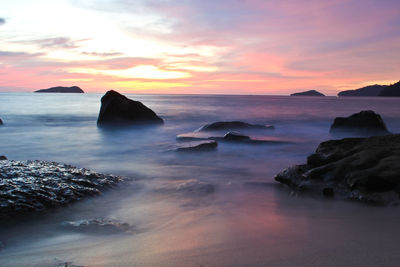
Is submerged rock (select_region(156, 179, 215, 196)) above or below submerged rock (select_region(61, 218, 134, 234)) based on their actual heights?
above

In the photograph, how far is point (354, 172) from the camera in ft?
16.5

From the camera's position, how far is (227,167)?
8016 millimetres

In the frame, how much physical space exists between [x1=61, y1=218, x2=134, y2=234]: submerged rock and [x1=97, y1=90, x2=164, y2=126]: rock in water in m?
13.8

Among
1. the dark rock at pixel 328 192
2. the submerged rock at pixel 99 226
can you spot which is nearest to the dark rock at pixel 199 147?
the dark rock at pixel 328 192

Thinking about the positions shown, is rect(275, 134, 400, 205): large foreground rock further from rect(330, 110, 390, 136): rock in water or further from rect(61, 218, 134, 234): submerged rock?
rect(330, 110, 390, 136): rock in water

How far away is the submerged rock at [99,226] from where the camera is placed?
12.4 feet

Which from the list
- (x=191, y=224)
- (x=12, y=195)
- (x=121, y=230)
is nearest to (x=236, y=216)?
(x=191, y=224)

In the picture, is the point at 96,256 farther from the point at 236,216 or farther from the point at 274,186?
the point at 274,186

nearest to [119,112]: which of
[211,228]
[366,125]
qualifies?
[366,125]

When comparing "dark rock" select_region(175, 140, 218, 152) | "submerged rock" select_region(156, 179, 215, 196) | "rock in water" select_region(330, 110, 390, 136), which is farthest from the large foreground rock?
"rock in water" select_region(330, 110, 390, 136)

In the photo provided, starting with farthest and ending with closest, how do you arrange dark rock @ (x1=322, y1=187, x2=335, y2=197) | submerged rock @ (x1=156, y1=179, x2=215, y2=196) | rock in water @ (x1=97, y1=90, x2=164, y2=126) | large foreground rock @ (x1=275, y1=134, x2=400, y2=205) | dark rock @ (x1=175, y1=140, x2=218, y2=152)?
1. rock in water @ (x1=97, y1=90, x2=164, y2=126)
2. dark rock @ (x1=175, y1=140, x2=218, y2=152)
3. submerged rock @ (x1=156, y1=179, x2=215, y2=196)
4. dark rock @ (x1=322, y1=187, x2=335, y2=197)
5. large foreground rock @ (x1=275, y1=134, x2=400, y2=205)

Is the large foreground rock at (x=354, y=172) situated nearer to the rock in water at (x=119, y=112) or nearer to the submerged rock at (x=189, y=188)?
the submerged rock at (x=189, y=188)

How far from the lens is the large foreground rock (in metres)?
4.61

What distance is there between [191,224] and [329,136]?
12.4m
